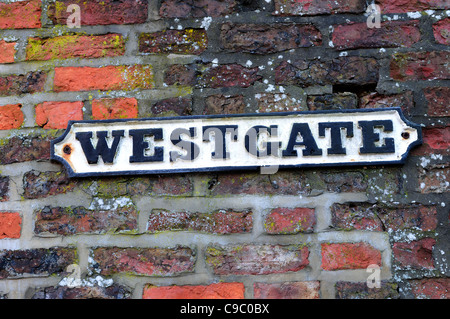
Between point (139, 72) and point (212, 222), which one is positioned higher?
point (139, 72)

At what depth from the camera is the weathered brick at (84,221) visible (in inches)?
50.8

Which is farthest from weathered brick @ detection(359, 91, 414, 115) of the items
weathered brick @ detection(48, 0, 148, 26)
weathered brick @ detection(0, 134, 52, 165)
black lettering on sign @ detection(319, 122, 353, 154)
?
weathered brick @ detection(0, 134, 52, 165)

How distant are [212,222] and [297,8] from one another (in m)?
0.75

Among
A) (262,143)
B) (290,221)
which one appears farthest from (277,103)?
(290,221)

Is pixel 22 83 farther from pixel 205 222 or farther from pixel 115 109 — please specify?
pixel 205 222

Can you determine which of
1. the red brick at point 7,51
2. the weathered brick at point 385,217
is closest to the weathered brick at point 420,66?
the weathered brick at point 385,217

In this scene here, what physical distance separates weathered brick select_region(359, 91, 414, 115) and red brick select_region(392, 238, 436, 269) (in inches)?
16.0

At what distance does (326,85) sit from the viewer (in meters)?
1.33

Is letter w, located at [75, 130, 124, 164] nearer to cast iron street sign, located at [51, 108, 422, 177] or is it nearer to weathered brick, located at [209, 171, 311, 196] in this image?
cast iron street sign, located at [51, 108, 422, 177]

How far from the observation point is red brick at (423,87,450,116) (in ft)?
4.27

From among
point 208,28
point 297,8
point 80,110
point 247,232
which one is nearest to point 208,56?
point 208,28

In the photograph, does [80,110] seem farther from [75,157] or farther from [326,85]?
[326,85]

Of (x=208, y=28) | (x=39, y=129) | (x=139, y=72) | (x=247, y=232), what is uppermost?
(x=208, y=28)

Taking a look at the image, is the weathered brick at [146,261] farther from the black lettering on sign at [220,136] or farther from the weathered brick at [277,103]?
the weathered brick at [277,103]
